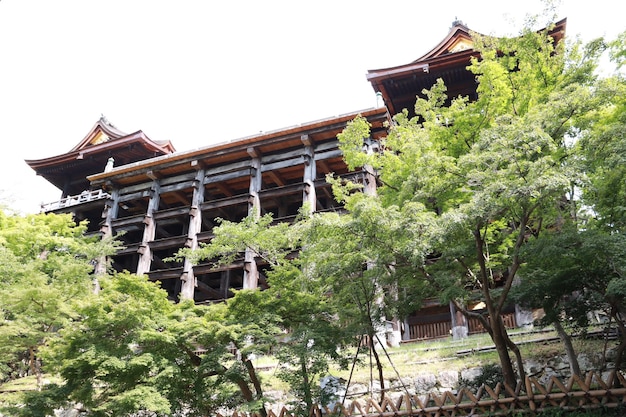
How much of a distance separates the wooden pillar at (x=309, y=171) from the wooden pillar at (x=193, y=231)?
627 centimetres

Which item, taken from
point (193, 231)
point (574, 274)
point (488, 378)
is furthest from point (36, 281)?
point (574, 274)

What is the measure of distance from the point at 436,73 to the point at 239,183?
Result: 1315 centimetres

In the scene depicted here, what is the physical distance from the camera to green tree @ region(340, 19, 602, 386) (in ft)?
31.2

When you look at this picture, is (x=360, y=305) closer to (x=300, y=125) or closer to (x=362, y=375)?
(x=362, y=375)

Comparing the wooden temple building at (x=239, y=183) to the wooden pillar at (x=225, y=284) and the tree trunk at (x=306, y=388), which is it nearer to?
the wooden pillar at (x=225, y=284)

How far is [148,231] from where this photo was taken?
27.8 metres

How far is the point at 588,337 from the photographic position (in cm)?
1379

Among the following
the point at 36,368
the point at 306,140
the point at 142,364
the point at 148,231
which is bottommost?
the point at 142,364

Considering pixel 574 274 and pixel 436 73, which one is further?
pixel 436 73

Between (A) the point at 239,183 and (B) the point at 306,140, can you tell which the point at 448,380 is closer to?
(B) the point at 306,140

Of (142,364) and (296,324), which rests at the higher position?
(296,324)

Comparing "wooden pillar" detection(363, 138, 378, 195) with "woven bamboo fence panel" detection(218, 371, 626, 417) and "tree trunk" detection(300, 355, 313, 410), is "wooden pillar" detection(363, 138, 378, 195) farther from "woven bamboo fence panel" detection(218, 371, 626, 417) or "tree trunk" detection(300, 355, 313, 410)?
"woven bamboo fence panel" detection(218, 371, 626, 417)

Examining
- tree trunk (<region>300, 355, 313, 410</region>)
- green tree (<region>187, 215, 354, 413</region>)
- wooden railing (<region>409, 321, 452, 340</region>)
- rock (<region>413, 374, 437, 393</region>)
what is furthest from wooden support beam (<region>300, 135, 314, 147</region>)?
tree trunk (<region>300, 355, 313, 410</region>)

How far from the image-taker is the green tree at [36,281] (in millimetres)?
15836
